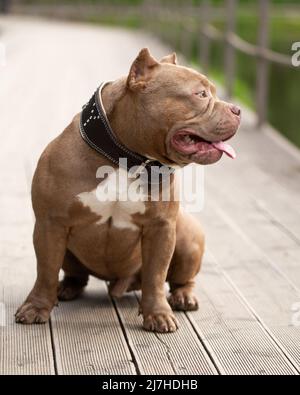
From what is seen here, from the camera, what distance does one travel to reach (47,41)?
17.7 meters

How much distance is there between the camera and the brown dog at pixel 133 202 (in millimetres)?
3238

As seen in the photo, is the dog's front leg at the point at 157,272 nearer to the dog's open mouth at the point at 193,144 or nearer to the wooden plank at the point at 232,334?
the wooden plank at the point at 232,334

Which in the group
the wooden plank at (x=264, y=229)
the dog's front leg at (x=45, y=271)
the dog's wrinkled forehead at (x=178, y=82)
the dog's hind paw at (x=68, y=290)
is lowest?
the wooden plank at (x=264, y=229)

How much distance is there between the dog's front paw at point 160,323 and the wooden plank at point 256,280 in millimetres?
334

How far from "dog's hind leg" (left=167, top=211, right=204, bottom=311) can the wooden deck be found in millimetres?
67

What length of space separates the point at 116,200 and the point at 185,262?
47 centimetres

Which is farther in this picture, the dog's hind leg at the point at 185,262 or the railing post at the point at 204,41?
the railing post at the point at 204,41

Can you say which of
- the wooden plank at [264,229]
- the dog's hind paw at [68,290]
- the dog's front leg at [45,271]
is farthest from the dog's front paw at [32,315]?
the wooden plank at [264,229]

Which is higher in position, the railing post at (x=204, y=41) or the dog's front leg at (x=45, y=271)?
the dog's front leg at (x=45, y=271)

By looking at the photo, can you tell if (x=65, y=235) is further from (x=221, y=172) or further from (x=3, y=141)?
(x=3, y=141)

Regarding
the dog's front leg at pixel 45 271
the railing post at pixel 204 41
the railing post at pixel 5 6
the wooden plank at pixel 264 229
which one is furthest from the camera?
the railing post at pixel 5 6

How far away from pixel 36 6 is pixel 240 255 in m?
27.4

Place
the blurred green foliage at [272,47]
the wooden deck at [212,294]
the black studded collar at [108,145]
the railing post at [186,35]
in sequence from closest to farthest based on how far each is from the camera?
the wooden deck at [212,294]
the black studded collar at [108,145]
the blurred green foliage at [272,47]
the railing post at [186,35]

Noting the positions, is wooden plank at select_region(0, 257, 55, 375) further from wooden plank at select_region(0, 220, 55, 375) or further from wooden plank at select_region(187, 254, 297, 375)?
wooden plank at select_region(187, 254, 297, 375)
